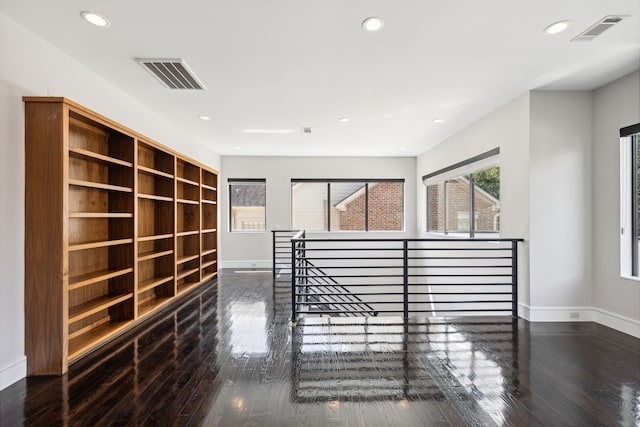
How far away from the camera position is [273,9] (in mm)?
2260

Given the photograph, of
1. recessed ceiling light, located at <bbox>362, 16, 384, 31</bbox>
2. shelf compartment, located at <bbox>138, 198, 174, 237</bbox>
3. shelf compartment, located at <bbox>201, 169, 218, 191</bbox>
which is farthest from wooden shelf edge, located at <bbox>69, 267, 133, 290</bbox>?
shelf compartment, located at <bbox>201, 169, 218, 191</bbox>

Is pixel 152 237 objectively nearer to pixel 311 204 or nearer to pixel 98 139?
pixel 98 139

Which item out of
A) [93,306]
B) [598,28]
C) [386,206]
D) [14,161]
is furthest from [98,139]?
[386,206]

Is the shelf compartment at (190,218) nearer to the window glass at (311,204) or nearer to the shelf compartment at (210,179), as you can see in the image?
the shelf compartment at (210,179)

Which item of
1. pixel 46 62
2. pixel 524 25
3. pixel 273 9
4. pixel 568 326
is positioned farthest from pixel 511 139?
pixel 46 62

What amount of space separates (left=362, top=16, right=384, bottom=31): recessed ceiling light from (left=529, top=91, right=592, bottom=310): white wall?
7.79ft

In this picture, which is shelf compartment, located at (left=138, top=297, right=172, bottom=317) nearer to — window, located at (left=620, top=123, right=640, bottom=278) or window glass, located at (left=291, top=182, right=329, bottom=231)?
window glass, located at (left=291, top=182, right=329, bottom=231)

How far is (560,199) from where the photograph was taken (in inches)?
149

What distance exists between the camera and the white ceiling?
2.27 metres

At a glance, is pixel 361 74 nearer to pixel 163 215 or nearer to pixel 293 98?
pixel 293 98

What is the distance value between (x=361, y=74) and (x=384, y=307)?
5985mm

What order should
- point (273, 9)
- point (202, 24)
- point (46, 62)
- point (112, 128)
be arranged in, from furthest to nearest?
point (112, 128)
point (46, 62)
point (202, 24)
point (273, 9)

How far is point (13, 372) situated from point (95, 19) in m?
2.56

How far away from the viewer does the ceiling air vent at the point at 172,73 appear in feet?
9.87
